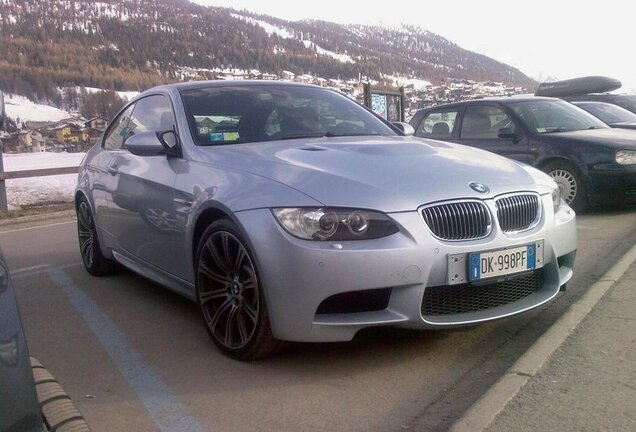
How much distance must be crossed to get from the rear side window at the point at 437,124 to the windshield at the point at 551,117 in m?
0.92

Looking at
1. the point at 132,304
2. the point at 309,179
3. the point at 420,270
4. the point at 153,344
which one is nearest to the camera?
the point at 420,270

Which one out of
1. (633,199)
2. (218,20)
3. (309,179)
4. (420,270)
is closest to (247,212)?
(309,179)

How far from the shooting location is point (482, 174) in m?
3.63

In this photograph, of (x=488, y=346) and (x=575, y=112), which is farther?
(x=575, y=112)

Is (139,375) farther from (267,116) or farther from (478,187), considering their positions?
(478,187)

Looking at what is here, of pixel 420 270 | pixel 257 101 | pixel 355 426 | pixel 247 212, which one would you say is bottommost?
pixel 355 426

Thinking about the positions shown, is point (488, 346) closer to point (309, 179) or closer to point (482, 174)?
point (482, 174)

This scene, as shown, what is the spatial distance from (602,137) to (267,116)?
5147 mm

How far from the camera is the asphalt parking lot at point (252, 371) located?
294cm

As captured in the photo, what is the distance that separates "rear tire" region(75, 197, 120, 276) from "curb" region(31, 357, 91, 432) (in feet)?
12.8

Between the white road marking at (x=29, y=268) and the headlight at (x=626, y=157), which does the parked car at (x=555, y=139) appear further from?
the white road marking at (x=29, y=268)

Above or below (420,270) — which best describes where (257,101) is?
above

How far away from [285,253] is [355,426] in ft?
2.69

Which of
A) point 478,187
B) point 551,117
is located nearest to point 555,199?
point 478,187
